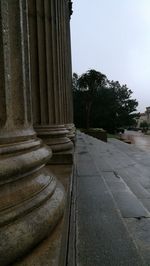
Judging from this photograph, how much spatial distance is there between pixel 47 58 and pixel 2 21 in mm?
3596

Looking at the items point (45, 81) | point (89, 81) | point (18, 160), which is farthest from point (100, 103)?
point (18, 160)

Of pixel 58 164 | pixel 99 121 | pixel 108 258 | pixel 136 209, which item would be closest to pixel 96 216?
pixel 136 209

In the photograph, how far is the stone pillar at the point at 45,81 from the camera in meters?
5.46

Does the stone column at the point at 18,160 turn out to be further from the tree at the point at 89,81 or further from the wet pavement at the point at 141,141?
the tree at the point at 89,81

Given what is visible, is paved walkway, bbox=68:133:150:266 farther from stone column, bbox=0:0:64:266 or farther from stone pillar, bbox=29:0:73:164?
stone pillar, bbox=29:0:73:164

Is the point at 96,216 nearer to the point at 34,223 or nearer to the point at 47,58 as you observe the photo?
the point at 34,223

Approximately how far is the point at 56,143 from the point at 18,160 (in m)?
3.56

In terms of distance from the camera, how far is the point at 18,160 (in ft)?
6.70

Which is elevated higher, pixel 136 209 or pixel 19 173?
pixel 19 173

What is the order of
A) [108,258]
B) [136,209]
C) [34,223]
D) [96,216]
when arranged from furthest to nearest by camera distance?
1. [136,209]
2. [96,216]
3. [108,258]
4. [34,223]

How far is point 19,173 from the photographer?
2.04 meters

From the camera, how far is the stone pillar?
17.9 ft

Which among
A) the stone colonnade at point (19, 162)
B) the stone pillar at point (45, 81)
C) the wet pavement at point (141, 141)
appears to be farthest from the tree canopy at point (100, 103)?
the stone colonnade at point (19, 162)

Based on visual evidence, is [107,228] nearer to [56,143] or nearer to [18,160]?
[18,160]
